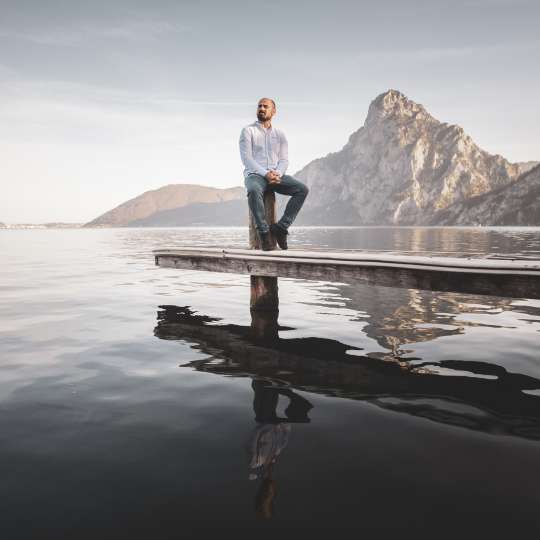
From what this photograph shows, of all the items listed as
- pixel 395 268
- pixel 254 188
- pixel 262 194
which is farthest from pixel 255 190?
pixel 395 268

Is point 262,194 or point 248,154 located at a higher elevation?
point 248,154

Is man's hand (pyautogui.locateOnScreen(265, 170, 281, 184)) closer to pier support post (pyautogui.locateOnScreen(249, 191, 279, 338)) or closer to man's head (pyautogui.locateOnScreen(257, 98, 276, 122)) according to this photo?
pier support post (pyautogui.locateOnScreen(249, 191, 279, 338))

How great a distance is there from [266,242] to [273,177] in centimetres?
119

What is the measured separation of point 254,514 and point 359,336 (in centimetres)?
520

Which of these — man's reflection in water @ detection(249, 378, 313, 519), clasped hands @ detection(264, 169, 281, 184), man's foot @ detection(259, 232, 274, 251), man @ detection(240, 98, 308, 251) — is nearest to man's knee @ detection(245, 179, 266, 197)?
man @ detection(240, 98, 308, 251)

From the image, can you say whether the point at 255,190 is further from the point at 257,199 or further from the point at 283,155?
the point at 283,155

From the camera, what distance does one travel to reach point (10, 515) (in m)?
2.56

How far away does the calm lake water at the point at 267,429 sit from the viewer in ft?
8.54

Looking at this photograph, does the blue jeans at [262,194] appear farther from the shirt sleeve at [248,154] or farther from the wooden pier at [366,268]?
the wooden pier at [366,268]

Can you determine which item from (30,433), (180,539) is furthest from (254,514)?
(30,433)

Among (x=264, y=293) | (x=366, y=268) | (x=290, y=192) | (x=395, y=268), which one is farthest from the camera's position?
(x=264, y=293)

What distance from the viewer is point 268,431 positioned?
377 centimetres

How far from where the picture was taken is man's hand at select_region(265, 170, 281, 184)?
7439mm

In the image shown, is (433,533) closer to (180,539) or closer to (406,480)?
(406,480)
